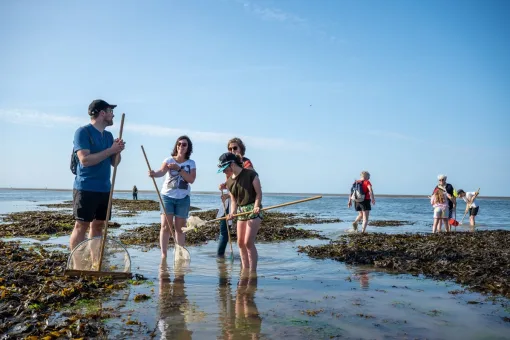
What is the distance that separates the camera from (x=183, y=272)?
7.12 meters

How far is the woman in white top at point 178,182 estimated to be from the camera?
7500 millimetres

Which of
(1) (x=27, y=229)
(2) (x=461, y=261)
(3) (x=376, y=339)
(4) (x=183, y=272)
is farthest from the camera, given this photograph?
(1) (x=27, y=229)

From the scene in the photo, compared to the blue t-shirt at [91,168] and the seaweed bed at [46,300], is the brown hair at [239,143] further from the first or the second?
the seaweed bed at [46,300]

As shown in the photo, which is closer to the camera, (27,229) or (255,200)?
(255,200)

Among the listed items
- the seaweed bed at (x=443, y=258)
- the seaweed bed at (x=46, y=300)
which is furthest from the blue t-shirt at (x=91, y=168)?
the seaweed bed at (x=443, y=258)

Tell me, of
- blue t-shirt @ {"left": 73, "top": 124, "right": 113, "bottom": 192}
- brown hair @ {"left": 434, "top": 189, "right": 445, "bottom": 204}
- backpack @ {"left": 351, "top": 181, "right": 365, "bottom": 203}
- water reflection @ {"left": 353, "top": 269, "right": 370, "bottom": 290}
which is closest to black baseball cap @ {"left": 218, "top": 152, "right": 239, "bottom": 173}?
blue t-shirt @ {"left": 73, "top": 124, "right": 113, "bottom": 192}

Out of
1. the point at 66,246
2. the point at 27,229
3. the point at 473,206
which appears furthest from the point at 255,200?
the point at 473,206

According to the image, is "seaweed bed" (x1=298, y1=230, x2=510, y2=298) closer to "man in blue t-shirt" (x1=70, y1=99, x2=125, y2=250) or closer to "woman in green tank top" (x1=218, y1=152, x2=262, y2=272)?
"woman in green tank top" (x1=218, y1=152, x2=262, y2=272)

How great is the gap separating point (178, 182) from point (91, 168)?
1.98 m

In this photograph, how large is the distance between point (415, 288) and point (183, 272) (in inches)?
153

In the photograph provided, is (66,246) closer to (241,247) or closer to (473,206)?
(241,247)

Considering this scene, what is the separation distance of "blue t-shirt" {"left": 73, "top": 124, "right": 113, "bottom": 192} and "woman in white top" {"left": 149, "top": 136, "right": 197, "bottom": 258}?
158cm

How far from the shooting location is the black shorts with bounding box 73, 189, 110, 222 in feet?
18.7

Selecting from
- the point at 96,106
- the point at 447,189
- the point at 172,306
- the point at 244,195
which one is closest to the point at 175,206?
the point at 244,195
